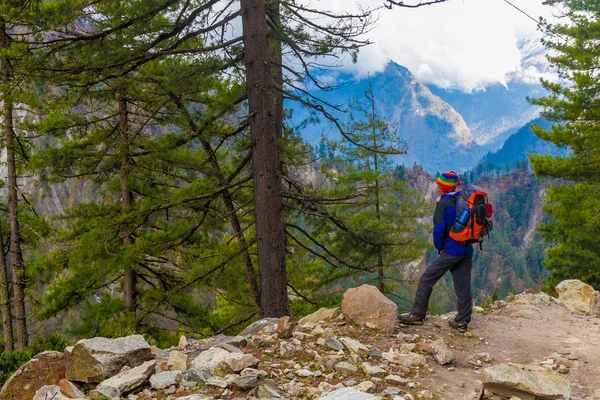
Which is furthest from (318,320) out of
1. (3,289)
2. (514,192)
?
(514,192)

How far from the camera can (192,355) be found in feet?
15.3

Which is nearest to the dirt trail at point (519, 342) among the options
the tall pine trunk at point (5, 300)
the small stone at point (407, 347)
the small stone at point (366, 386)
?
the small stone at point (407, 347)

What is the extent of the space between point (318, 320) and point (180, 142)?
3550 mm

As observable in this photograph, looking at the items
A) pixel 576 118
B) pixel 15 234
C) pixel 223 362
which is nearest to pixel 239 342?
pixel 223 362

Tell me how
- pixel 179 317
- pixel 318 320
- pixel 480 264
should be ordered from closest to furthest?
pixel 318 320
pixel 179 317
pixel 480 264

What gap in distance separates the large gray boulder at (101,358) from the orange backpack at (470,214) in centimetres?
391

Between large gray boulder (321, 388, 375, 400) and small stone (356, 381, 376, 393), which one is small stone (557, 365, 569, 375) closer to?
small stone (356, 381, 376, 393)

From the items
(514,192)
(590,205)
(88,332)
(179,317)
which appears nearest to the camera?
(88,332)

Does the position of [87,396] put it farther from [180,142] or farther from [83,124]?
[83,124]

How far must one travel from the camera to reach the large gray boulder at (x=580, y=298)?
9352 mm

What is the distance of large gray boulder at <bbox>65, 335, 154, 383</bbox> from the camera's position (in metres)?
4.24

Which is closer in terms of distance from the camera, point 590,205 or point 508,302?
point 508,302

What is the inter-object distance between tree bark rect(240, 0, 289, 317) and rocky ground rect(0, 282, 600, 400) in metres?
1.02

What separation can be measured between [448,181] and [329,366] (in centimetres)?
285
